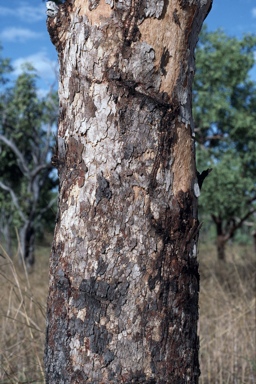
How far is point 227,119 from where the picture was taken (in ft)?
47.5

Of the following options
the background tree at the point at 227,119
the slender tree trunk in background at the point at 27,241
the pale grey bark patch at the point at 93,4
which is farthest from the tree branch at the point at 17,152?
the pale grey bark patch at the point at 93,4

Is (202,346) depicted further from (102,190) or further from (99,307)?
(102,190)

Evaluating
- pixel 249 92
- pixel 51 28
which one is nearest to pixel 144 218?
pixel 51 28

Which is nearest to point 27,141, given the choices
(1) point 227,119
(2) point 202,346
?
(1) point 227,119

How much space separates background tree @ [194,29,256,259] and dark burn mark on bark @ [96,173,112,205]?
37.5 feet

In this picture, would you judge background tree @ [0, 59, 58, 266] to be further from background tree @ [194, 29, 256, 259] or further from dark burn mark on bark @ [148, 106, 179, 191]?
dark burn mark on bark @ [148, 106, 179, 191]

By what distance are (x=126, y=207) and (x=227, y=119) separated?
13.0m

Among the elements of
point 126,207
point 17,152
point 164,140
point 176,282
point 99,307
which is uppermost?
point 17,152

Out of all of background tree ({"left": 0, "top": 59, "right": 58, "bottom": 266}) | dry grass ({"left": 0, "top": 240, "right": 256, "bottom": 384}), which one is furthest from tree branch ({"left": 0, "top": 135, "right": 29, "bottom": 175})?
dry grass ({"left": 0, "top": 240, "right": 256, "bottom": 384})

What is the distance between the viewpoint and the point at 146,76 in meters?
1.88

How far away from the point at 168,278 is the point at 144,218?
0.22 meters

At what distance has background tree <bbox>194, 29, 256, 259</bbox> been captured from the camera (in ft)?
43.9

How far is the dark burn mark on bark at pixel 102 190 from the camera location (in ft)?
6.04

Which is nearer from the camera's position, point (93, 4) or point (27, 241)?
point (93, 4)
